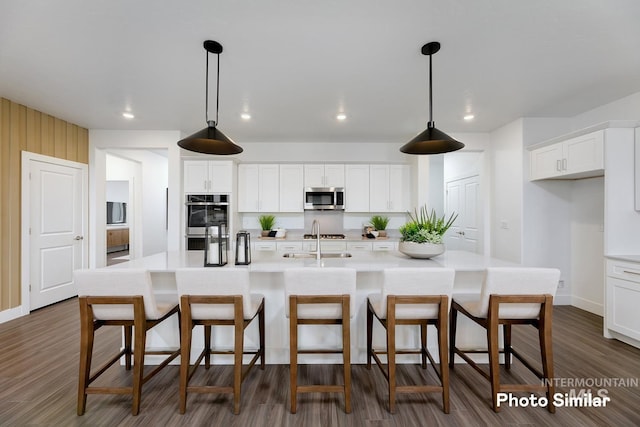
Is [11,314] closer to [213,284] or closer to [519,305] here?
[213,284]

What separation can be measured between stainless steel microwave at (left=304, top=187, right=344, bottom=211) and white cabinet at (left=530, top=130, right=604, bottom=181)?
9.11 ft

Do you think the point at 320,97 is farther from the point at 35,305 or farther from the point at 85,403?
the point at 35,305

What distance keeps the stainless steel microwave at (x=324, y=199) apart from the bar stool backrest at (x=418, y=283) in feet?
10.5

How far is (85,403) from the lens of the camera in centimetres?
184

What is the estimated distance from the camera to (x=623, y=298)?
2732 millimetres

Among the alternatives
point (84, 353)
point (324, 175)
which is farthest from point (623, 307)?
point (84, 353)

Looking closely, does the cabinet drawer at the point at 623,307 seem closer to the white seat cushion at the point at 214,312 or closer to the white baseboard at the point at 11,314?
the white seat cushion at the point at 214,312

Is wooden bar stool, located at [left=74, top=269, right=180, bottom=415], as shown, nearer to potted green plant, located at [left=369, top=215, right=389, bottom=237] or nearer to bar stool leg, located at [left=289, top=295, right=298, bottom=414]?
bar stool leg, located at [left=289, top=295, right=298, bottom=414]

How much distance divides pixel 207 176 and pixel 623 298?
5.37 meters

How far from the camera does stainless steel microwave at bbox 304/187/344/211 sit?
496 centimetres

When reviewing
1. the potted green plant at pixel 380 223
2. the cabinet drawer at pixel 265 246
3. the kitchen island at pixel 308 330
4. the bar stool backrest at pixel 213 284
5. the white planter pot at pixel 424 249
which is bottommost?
the kitchen island at pixel 308 330

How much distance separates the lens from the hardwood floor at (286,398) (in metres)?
1.76

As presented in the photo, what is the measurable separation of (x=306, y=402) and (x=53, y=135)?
4.78 metres

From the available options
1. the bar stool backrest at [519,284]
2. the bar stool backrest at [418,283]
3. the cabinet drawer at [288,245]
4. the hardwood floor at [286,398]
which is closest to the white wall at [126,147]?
the cabinet drawer at [288,245]
